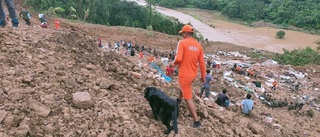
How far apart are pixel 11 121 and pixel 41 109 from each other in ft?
1.05

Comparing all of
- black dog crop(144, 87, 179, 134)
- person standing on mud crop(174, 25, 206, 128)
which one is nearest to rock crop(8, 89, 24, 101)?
black dog crop(144, 87, 179, 134)

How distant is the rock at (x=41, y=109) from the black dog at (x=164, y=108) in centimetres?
113

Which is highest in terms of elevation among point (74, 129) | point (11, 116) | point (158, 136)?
point (11, 116)

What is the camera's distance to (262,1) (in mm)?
41656

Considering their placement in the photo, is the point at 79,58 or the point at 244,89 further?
the point at 244,89

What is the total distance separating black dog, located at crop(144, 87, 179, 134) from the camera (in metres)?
3.01

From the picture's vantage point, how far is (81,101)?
10.1ft

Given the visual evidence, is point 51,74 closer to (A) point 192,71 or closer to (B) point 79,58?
(B) point 79,58

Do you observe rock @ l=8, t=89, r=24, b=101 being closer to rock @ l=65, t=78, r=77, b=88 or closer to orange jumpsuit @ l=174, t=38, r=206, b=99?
rock @ l=65, t=78, r=77, b=88

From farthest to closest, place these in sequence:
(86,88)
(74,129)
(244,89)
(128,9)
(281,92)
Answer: (128,9)
(281,92)
(244,89)
(86,88)
(74,129)

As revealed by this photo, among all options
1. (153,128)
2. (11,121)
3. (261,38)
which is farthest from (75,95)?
(261,38)

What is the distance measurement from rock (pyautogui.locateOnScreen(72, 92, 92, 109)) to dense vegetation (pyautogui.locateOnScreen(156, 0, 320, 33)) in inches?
1320

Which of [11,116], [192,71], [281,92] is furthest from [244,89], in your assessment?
[11,116]

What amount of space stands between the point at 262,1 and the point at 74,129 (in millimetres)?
43460
